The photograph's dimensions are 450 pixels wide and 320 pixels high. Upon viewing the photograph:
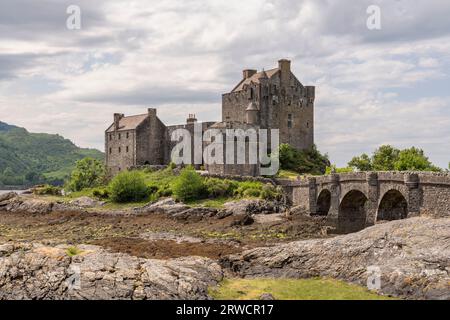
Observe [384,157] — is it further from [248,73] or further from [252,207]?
[248,73]

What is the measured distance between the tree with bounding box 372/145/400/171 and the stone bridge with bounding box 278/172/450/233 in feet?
50.4

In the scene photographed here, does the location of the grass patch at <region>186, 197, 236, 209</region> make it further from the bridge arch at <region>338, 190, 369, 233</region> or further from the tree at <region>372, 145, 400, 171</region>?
the tree at <region>372, 145, 400, 171</region>

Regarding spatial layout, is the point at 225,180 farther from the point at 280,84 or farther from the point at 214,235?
the point at 280,84

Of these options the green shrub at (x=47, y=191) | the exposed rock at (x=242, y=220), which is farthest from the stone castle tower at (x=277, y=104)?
the exposed rock at (x=242, y=220)

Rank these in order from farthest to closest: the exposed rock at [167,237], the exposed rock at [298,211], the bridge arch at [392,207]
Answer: the exposed rock at [298,211]
the bridge arch at [392,207]
the exposed rock at [167,237]

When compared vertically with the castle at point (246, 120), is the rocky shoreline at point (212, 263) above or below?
below

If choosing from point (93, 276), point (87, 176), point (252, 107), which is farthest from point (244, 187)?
point (93, 276)

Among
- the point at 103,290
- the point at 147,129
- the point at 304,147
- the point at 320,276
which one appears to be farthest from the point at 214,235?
the point at 304,147

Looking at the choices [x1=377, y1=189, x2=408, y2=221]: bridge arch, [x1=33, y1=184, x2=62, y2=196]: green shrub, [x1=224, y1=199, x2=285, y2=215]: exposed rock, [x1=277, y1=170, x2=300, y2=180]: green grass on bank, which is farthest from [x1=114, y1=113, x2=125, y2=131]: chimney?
[x1=377, y1=189, x2=408, y2=221]: bridge arch

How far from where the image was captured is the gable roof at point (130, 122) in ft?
297

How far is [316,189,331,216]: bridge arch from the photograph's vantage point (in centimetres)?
6359

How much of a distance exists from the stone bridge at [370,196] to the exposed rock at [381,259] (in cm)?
1176

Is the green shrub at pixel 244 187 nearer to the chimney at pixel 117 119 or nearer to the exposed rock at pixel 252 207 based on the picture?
the exposed rock at pixel 252 207

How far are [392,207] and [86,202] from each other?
38451 mm
